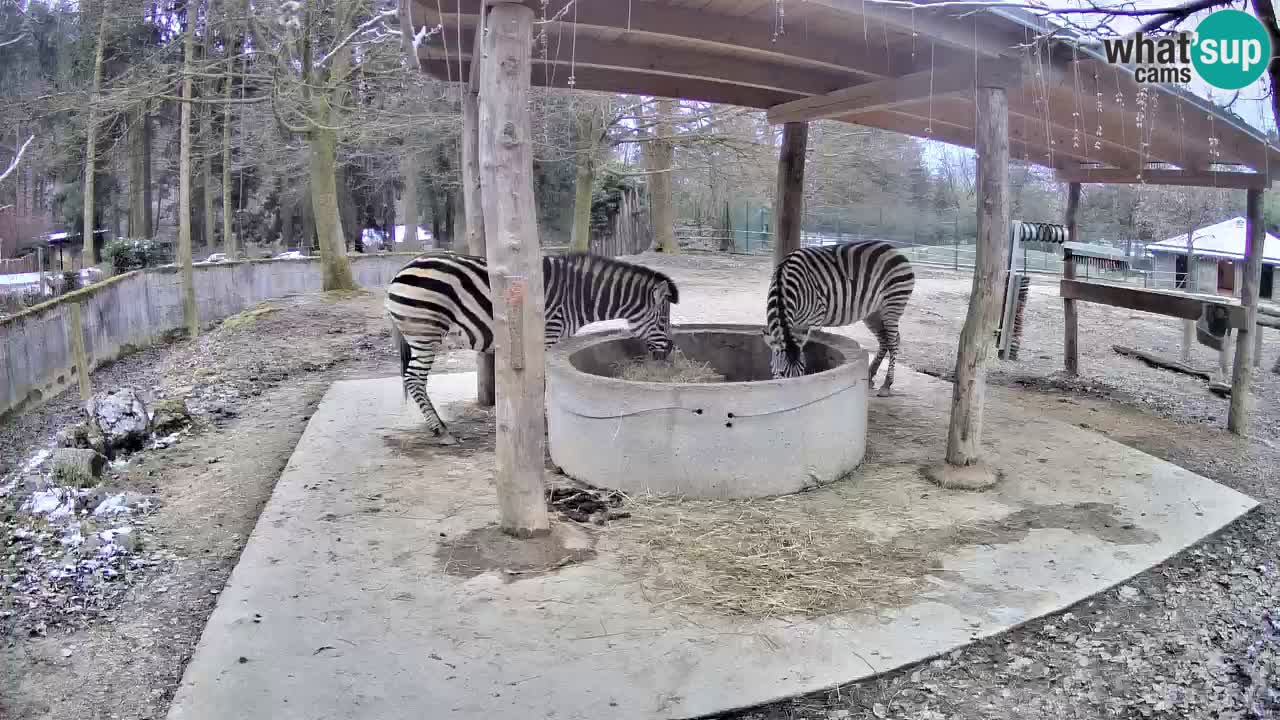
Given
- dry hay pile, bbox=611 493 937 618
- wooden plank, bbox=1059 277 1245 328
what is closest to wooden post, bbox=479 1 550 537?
dry hay pile, bbox=611 493 937 618

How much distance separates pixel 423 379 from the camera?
22.2 feet

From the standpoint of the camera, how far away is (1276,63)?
2.33 metres

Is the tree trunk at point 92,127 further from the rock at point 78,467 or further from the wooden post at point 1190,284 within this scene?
the wooden post at point 1190,284

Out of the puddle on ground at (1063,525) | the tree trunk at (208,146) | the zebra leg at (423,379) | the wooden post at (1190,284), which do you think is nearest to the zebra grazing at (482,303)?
the zebra leg at (423,379)

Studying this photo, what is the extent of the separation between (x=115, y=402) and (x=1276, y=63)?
25.3ft

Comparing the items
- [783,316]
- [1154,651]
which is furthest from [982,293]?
[1154,651]

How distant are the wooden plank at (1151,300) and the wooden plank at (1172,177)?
101cm

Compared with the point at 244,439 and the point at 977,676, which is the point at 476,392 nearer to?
the point at 244,439

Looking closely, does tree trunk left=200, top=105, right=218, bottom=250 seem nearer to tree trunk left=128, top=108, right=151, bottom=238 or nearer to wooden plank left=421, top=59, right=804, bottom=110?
tree trunk left=128, top=108, right=151, bottom=238

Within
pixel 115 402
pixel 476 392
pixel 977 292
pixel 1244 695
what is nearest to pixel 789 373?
pixel 977 292

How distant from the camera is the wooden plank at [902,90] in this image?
17.1ft

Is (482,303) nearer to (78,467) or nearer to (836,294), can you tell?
(78,467)

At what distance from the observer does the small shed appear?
1187 cm

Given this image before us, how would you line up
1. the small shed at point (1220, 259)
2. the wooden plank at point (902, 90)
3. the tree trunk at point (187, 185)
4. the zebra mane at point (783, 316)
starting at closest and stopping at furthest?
the wooden plank at point (902, 90)
the zebra mane at point (783, 316)
the small shed at point (1220, 259)
the tree trunk at point (187, 185)
